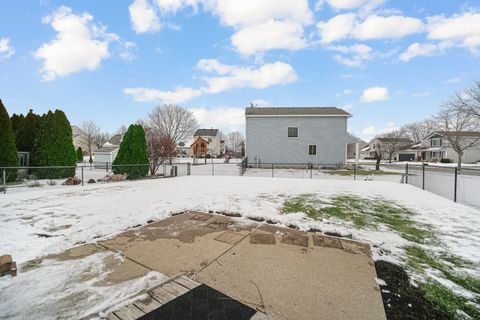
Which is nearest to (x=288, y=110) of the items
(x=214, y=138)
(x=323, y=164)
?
(x=323, y=164)

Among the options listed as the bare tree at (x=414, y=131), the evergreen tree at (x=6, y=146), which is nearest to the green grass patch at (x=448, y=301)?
the evergreen tree at (x=6, y=146)

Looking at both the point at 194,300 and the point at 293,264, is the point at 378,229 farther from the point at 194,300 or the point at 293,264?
the point at 194,300

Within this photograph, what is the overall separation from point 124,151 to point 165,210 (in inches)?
384

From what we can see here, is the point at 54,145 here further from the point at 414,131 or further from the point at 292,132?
the point at 414,131

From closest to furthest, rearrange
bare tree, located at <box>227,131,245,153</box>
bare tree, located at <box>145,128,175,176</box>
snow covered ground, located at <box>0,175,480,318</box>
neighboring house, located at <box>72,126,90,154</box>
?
1. snow covered ground, located at <box>0,175,480,318</box>
2. bare tree, located at <box>145,128,175,176</box>
3. neighboring house, located at <box>72,126,90,154</box>
4. bare tree, located at <box>227,131,245,153</box>

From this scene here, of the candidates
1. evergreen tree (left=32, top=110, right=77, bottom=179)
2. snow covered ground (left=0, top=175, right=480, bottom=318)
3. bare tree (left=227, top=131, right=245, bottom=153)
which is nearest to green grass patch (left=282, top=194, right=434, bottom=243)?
snow covered ground (left=0, top=175, right=480, bottom=318)

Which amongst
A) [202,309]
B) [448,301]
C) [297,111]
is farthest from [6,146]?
[297,111]

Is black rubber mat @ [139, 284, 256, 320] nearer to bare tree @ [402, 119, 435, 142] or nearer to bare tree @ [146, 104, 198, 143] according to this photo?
bare tree @ [146, 104, 198, 143]

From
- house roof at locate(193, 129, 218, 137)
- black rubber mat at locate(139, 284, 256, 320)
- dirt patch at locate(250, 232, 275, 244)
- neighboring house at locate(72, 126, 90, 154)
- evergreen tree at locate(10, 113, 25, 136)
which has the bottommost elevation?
black rubber mat at locate(139, 284, 256, 320)

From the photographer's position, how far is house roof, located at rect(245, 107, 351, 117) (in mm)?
21500

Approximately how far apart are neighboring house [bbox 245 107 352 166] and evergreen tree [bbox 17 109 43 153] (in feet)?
55.4

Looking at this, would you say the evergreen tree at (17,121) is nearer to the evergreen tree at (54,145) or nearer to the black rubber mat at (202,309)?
the evergreen tree at (54,145)

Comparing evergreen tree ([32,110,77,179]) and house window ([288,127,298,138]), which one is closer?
evergreen tree ([32,110,77,179])

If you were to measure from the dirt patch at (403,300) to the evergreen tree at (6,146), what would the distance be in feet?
51.9
